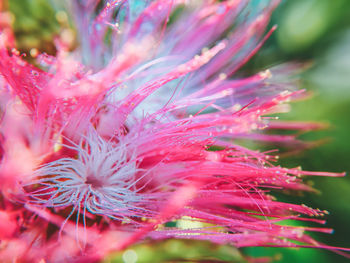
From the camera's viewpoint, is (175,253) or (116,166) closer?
(175,253)

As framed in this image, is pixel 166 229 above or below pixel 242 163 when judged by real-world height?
below

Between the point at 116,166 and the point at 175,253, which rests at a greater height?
the point at 116,166

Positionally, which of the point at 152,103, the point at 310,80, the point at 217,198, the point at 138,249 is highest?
the point at 310,80

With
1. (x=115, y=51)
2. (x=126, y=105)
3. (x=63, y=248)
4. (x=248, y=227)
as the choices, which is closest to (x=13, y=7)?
(x=115, y=51)

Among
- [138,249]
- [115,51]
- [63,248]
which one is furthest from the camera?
[115,51]

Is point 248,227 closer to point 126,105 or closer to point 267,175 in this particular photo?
point 267,175

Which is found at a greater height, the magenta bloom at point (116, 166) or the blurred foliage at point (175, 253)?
the magenta bloom at point (116, 166)

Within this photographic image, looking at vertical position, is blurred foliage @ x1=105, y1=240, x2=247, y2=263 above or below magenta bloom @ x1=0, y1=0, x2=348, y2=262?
below

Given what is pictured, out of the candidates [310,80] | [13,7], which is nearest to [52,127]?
[13,7]

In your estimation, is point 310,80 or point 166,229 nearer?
point 166,229

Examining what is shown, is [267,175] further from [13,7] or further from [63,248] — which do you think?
[13,7]

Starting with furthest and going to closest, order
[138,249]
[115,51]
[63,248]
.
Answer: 1. [115,51]
2. [63,248]
3. [138,249]
